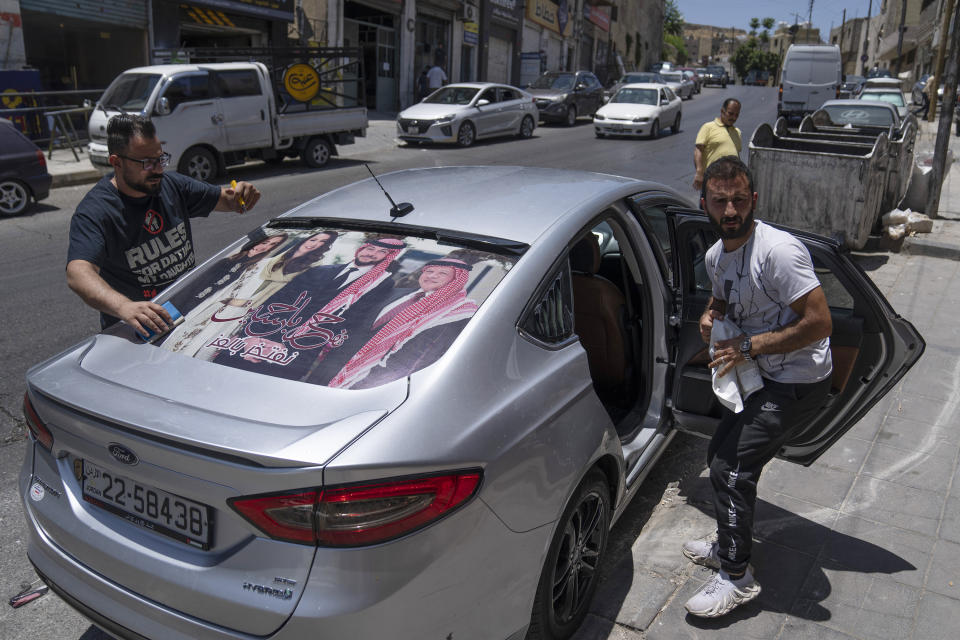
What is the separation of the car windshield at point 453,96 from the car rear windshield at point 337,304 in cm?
1726

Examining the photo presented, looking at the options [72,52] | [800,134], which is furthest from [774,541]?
[72,52]

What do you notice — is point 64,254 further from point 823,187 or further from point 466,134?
point 466,134

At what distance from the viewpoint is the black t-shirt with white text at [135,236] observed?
320cm

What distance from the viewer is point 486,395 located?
2.22 meters

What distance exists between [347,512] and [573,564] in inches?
45.5

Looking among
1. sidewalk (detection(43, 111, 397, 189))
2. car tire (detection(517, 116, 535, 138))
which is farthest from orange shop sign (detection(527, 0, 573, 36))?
sidewalk (detection(43, 111, 397, 189))

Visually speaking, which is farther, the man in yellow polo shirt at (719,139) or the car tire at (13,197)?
the car tire at (13,197)

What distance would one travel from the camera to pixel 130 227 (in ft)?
11.0

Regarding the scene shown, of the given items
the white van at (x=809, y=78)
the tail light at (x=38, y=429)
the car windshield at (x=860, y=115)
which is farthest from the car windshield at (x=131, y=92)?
the white van at (x=809, y=78)

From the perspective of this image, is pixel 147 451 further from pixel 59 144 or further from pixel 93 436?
Result: pixel 59 144

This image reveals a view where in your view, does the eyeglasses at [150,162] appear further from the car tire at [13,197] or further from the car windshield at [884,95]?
the car windshield at [884,95]

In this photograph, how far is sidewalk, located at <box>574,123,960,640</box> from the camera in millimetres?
2973

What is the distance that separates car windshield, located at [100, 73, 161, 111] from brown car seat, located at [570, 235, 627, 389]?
Answer: 1097 centimetres

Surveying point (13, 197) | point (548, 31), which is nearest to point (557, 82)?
point (548, 31)
